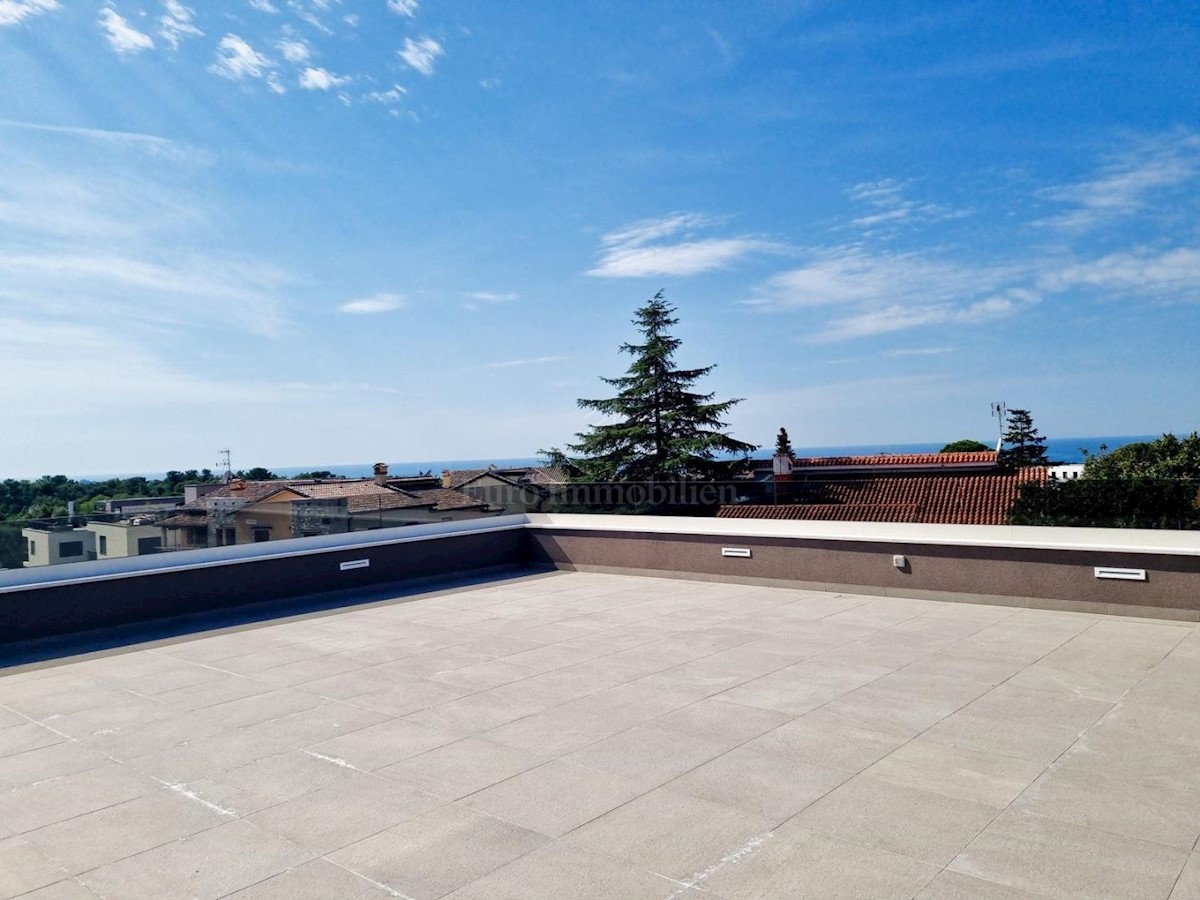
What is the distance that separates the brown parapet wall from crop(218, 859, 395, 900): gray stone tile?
6.67 meters

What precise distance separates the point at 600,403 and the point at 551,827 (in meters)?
22.8

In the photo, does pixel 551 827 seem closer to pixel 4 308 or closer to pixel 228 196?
pixel 228 196

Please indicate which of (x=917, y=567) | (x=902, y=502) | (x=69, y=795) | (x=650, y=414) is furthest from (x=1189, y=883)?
(x=650, y=414)

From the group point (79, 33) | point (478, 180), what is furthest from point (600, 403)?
point (79, 33)

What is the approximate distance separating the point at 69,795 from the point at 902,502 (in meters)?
15.1

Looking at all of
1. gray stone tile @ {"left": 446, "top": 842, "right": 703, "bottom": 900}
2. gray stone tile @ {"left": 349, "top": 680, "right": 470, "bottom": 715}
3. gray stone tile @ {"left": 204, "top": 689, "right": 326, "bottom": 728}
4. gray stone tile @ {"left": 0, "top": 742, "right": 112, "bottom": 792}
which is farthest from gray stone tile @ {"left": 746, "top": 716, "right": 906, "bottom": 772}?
gray stone tile @ {"left": 0, "top": 742, "right": 112, "bottom": 792}

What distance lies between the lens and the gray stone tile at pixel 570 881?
2.59 m

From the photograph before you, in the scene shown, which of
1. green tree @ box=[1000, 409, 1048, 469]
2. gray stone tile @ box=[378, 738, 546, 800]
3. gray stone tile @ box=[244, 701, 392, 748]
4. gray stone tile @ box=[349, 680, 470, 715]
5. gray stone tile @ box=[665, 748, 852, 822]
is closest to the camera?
gray stone tile @ box=[665, 748, 852, 822]

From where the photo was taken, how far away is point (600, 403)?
25.7m

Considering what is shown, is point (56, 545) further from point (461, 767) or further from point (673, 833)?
point (673, 833)

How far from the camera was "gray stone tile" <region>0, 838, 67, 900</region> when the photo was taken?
2.72 m

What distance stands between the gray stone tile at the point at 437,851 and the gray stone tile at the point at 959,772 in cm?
169

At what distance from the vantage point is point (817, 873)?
2.69 metres

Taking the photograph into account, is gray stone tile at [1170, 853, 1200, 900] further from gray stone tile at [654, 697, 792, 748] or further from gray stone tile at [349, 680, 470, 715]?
gray stone tile at [349, 680, 470, 715]
